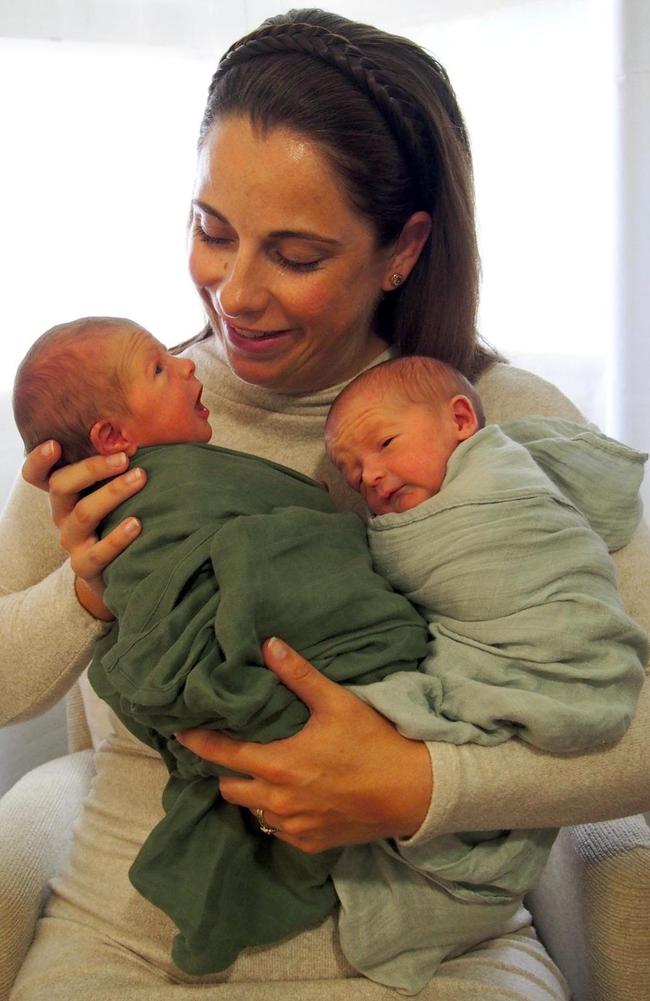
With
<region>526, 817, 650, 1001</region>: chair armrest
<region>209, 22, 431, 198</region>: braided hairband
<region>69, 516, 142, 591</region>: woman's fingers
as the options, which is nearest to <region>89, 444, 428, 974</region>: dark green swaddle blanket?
<region>69, 516, 142, 591</region>: woman's fingers

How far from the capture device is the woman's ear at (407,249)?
5.07 feet

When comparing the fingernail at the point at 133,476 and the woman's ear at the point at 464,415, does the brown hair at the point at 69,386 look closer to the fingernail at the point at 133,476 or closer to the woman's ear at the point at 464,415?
the fingernail at the point at 133,476

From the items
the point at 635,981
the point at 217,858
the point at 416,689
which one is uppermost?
the point at 416,689

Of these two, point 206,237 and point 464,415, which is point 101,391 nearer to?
point 206,237

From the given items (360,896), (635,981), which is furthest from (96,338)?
(635,981)

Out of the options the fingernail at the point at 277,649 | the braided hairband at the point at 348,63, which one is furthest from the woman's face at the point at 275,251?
the fingernail at the point at 277,649

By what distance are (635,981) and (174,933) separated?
587 millimetres

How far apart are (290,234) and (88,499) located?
43cm

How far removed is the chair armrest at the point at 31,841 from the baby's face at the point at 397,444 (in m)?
0.70

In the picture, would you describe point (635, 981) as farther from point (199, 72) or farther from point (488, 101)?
point (199, 72)

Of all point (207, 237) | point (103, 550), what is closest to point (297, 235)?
Answer: point (207, 237)

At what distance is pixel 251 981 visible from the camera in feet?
4.31

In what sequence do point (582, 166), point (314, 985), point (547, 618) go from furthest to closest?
point (582, 166), point (314, 985), point (547, 618)

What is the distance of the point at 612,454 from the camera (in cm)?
139
